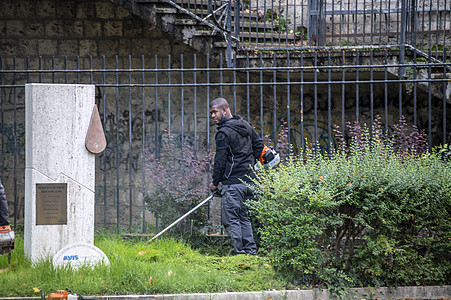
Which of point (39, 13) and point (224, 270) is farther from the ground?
point (39, 13)

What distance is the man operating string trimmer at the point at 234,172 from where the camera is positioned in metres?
6.14

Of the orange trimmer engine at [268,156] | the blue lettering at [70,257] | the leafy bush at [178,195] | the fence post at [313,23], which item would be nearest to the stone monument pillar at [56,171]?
the blue lettering at [70,257]

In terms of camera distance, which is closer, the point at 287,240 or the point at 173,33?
the point at 287,240

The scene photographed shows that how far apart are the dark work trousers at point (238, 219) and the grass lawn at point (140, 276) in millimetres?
358

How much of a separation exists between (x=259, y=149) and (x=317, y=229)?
1.88m

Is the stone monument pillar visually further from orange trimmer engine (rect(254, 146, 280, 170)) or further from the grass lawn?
orange trimmer engine (rect(254, 146, 280, 170))

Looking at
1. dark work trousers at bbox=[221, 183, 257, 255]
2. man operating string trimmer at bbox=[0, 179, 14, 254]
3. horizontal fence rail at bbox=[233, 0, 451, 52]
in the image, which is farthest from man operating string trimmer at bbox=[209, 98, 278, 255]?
horizontal fence rail at bbox=[233, 0, 451, 52]

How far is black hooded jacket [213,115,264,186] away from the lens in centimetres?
619

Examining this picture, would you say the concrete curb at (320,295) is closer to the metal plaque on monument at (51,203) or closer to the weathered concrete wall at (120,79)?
the metal plaque on monument at (51,203)

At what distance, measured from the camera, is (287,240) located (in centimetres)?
494

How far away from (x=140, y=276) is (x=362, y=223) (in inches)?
81.9

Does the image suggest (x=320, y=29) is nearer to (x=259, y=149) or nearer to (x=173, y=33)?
(x=173, y=33)

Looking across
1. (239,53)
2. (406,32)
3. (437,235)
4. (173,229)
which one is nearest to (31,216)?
(173,229)

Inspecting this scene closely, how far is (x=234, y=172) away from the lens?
6285 millimetres
